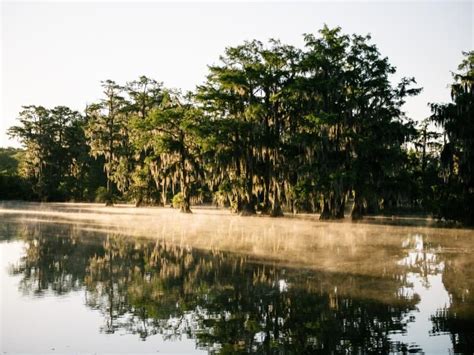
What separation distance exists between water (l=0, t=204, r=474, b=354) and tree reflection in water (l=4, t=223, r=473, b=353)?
2 cm

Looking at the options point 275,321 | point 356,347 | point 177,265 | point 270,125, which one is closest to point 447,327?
point 356,347

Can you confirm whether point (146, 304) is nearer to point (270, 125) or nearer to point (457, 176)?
point (457, 176)

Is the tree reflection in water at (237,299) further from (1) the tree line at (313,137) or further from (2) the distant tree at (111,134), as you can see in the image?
(2) the distant tree at (111,134)

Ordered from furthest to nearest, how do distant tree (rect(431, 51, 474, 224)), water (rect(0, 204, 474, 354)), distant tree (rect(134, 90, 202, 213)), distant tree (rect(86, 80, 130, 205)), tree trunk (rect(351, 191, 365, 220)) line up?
1. distant tree (rect(86, 80, 130, 205))
2. distant tree (rect(134, 90, 202, 213))
3. tree trunk (rect(351, 191, 365, 220))
4. distant tree (rect(431, 51, 474, 224))
5. water (rect(0, 204, 474, 354))

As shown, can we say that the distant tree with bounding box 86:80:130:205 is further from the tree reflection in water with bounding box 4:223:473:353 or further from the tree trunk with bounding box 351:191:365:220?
the tree reflection in water with bounding box 4:223:473:353

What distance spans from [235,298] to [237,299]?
9 centimetres

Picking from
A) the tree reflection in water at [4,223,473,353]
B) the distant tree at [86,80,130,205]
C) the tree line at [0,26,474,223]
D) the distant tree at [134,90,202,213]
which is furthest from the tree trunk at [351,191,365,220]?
the distant tree at [86,80,130,205]

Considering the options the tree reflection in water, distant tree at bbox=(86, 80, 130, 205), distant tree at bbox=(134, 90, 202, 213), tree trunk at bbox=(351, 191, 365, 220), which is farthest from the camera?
distant tree at bbox=(86, 80, 130, 205)

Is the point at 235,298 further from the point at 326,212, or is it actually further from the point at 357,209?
the point at 357,209

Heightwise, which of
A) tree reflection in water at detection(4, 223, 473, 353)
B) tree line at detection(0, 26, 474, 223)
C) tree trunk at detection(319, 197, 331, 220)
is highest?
tree line at detection(0, 26, 474, 223)

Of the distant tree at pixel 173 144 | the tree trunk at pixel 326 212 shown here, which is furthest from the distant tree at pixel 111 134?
the tree trunk at pixel 326 212

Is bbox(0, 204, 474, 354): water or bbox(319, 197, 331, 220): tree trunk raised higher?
bbox(319, 197, 331, 220): tree trunk

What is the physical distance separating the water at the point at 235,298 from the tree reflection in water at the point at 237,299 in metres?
0.02

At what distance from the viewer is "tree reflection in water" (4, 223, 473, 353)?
6.62m
